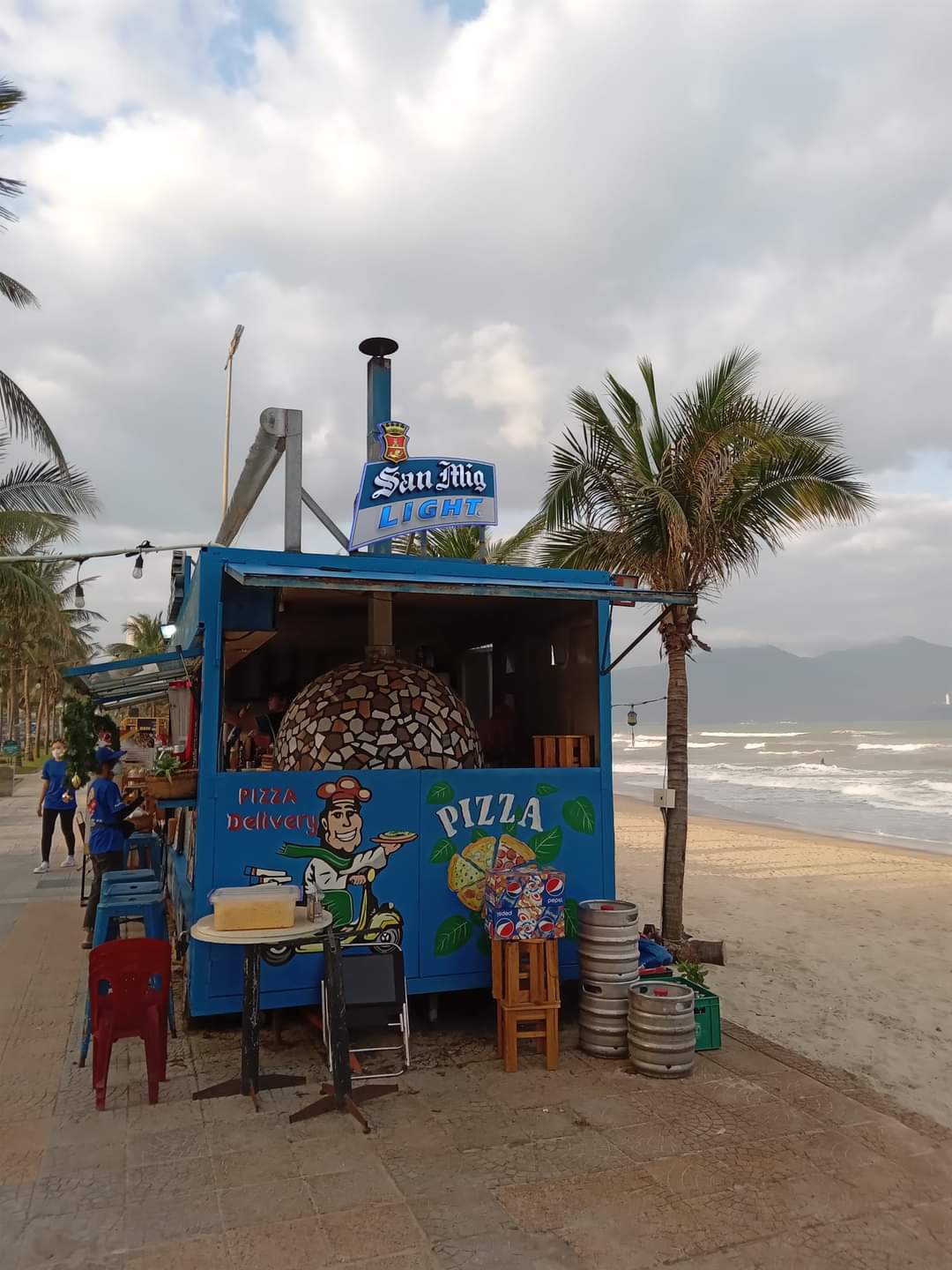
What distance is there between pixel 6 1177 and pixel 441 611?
5493 mm

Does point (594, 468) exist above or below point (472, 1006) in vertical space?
above

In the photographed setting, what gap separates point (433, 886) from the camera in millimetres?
6375

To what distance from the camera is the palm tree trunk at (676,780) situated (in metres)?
9.59

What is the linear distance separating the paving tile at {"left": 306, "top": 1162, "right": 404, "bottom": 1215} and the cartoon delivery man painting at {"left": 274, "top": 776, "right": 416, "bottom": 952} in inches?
77.6

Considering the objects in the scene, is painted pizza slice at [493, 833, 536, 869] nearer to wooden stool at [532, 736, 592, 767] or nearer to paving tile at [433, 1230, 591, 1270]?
wooden stool at [532, 736, 592, 767]

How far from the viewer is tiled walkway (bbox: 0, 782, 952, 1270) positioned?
144 inches

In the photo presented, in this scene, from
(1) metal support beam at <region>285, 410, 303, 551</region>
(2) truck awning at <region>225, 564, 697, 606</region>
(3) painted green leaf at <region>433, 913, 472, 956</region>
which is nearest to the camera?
(2) truck awning at <region>225, 564, 697, 606</region>

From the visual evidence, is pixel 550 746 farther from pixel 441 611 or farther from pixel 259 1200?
pixel 259 1200

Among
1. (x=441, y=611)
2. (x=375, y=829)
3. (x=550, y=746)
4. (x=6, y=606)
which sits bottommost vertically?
(x=375, y=829)

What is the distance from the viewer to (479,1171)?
4.33m

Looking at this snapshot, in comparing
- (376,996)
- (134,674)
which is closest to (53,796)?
(134,674)

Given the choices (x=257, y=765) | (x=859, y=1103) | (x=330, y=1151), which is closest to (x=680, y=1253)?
(x=330, y=1151)

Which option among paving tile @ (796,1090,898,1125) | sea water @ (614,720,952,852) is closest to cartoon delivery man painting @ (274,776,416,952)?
paving tile @ (796,1090,898,1125)

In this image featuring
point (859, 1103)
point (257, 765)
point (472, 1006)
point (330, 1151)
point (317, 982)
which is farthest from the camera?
point (257, 765)
